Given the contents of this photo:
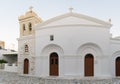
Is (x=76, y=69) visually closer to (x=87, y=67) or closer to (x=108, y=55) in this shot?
(x=87, y=67)

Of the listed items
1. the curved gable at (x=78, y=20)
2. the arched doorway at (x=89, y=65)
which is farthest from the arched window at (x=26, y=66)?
the arched doorway at (x=89, y=65)

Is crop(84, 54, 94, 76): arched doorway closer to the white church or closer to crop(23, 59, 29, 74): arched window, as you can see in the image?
the white church

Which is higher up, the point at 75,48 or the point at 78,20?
the point at 78,20

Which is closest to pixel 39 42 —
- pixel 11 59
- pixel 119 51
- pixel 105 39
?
pixel 105 39

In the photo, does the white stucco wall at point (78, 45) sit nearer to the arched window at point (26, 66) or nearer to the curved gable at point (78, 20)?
the curved gable at point (78, 20)

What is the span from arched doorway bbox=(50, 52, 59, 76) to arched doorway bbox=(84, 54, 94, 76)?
118 inches

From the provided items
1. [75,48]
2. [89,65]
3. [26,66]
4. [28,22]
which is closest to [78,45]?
[75,48]

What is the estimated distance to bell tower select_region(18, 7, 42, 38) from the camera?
22156 millimetres

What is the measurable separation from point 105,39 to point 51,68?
6.32 metres

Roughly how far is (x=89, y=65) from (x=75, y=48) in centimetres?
230

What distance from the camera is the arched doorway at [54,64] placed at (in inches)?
736

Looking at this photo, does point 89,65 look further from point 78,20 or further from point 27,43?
point 27,43

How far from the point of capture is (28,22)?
883 inches

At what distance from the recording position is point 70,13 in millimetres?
18078
